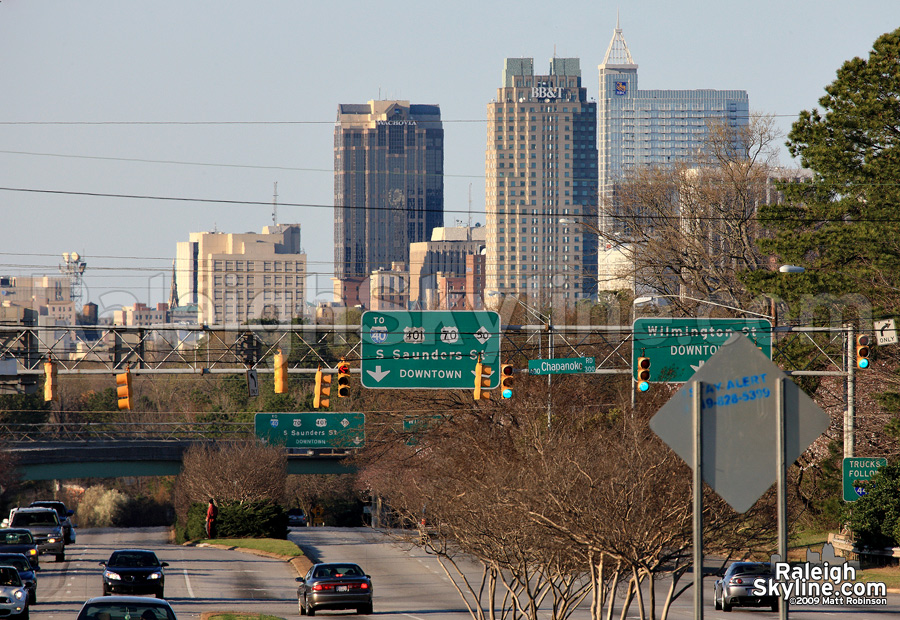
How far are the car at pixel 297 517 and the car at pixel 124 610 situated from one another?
195 feet

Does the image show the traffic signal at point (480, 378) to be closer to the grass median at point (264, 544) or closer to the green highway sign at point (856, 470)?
the green highway sign at point (856, 470)

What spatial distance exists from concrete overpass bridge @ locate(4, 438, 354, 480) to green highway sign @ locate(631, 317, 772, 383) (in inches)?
1377

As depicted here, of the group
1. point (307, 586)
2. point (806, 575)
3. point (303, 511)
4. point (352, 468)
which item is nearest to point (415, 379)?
point (307, 586)

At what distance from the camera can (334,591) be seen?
27.5 meters

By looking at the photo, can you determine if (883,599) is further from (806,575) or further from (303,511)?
(303,511)

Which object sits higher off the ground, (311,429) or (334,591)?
(311,429)

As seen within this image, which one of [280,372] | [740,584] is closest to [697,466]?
[740,584]

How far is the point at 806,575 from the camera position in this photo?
37.5ft

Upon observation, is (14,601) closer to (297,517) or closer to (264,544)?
(264,544)

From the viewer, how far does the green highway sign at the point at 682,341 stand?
3250 centimetres

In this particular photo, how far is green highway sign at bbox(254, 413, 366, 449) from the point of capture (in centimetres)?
5347

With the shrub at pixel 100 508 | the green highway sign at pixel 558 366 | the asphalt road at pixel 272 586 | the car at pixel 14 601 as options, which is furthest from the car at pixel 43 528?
the shrub at pixel 100 508

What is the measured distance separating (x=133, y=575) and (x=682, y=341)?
16.3 meters

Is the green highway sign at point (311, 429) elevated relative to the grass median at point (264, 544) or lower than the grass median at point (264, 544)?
elevated
